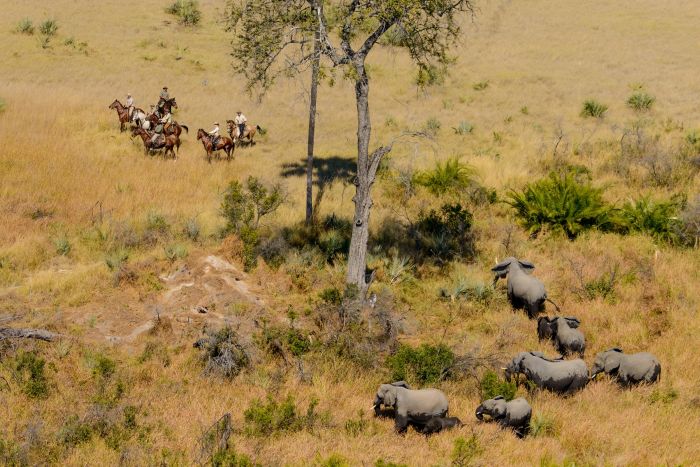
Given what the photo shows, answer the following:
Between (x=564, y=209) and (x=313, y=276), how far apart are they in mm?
6580

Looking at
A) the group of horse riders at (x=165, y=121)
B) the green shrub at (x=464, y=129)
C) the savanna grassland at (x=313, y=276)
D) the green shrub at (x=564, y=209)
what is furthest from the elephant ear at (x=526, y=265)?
the group of horse riders at (x=165, y=121)

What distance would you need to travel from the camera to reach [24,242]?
14023 mm

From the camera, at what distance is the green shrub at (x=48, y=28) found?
34.9m

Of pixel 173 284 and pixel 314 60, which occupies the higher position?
pixel 314 60

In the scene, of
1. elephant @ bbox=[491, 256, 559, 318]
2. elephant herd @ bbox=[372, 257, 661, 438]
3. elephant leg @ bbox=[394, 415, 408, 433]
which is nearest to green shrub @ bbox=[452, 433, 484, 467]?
elephant herd @ bbox=[372, 257, 661, 438]

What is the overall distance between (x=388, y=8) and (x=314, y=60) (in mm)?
1619

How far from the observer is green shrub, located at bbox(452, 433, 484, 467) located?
7.20 m

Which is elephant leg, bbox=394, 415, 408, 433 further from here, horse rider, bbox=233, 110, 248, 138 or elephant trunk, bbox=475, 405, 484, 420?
horse rider, bbox=233, 110, 248, 138

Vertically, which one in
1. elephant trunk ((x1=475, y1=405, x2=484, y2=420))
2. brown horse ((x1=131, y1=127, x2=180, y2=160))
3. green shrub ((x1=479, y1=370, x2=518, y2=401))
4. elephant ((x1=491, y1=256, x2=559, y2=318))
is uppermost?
brown horse ((x1=131, y1=127, x2=180, y2=160))

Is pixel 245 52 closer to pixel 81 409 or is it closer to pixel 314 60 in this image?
pixel 314 60

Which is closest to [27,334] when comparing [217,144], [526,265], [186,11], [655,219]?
[526,265]

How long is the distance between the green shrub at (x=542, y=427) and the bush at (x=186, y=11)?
3753cm

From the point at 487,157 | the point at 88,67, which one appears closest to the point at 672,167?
the point at 487,157

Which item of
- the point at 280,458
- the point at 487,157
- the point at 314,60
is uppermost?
the point at 314,60
